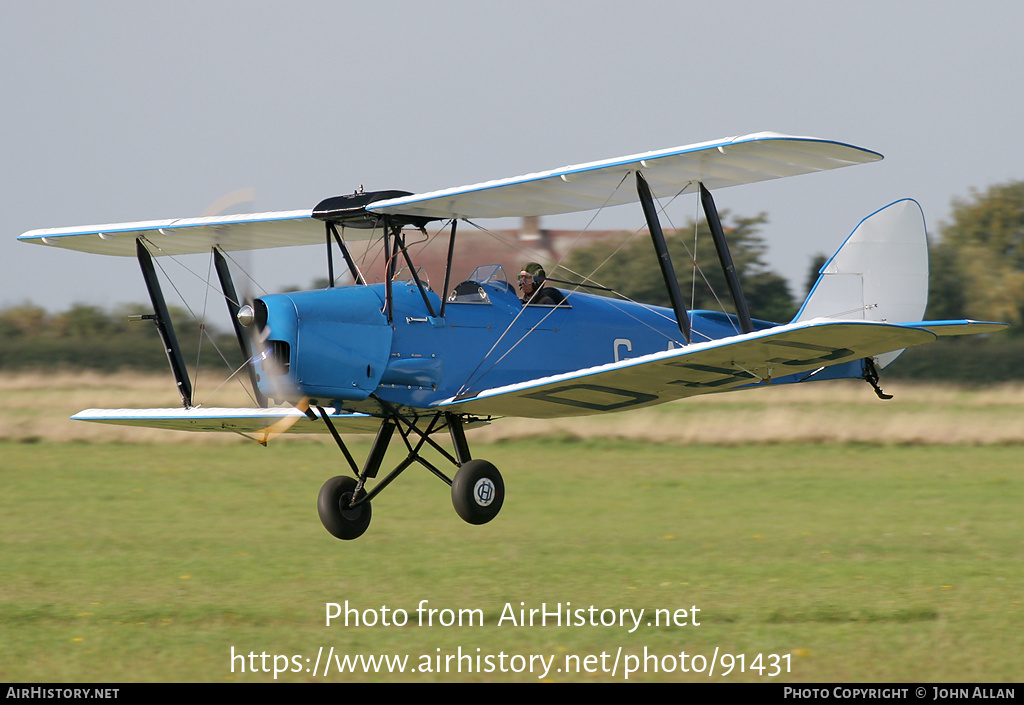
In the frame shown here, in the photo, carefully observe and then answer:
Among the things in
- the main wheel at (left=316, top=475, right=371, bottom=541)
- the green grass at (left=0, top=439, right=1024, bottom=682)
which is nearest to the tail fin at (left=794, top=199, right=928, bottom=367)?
the green grass at (left=0, top=439, right=1024, bottom=682)

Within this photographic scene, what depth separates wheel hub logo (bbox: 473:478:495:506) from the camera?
905 cm

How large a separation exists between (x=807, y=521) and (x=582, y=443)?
6.36 meters

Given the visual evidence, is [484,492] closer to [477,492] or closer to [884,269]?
A: [477,492]

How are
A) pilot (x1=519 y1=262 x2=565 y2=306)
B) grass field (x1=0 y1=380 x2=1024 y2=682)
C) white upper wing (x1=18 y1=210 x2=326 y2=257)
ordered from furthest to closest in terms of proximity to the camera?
white upper wing (x1=18 y1=210 x2=326 y2=257) < pilot (x1=519 y1=262 x2=565 y2=306) < grass field (x1=0 y1=380 x2=1024 y2=682)

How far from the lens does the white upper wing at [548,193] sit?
26.6 feet

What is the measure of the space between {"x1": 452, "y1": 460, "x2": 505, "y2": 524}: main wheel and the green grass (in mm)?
531

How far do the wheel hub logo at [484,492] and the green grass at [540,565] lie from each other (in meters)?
0.62

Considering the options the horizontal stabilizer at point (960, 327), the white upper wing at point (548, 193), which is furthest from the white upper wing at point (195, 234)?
the horizontal stabilizer at point (960, 327)

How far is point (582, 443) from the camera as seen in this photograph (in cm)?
1877

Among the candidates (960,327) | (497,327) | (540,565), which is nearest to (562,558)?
(540,565)

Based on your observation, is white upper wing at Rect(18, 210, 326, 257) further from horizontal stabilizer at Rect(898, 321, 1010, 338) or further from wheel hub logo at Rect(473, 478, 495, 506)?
horizontal stabilizer at Rect(898, 321, 1010, 338)

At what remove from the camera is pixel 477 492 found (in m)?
9.05

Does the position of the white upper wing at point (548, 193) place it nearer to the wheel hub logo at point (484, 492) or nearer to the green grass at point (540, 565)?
the wheel hub logo at point (484, 492)

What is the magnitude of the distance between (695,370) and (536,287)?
2.21m
